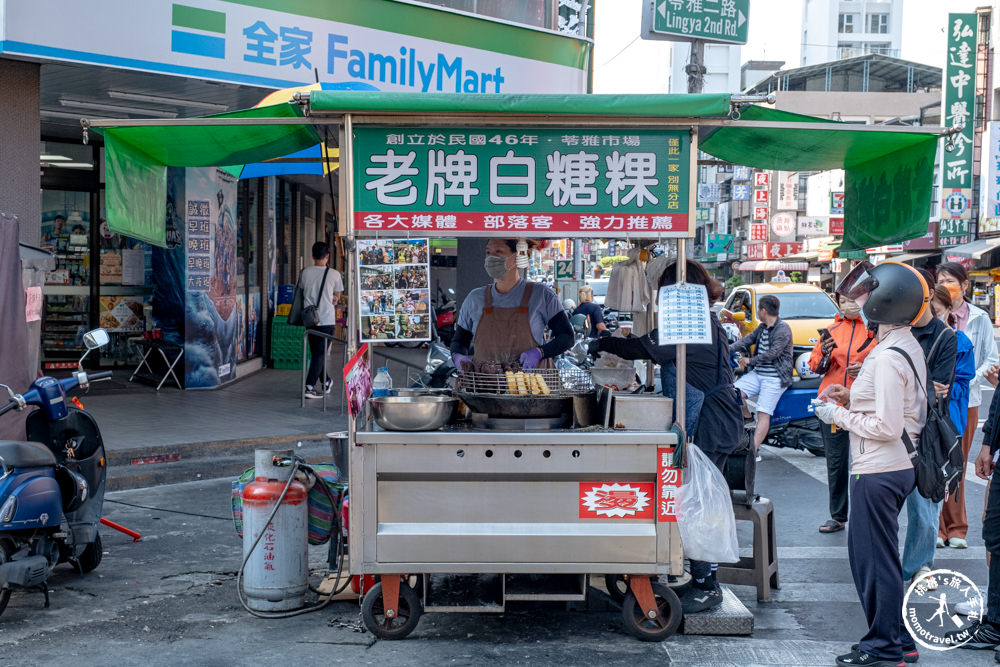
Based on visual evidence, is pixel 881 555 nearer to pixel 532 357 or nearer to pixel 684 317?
pixel 684 317

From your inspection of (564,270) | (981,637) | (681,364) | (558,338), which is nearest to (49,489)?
(558,338)

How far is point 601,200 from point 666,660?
90.2 inches

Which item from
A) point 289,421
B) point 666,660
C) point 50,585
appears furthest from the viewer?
point 289,421

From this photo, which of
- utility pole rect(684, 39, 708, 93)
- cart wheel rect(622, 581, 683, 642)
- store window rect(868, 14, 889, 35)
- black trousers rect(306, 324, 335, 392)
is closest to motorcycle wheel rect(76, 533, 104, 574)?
cart wheel rect(622, 581, 683, 642)

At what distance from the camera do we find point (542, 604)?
540cm

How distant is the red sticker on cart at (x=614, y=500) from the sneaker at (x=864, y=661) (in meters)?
1.12

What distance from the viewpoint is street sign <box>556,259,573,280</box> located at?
2669cm

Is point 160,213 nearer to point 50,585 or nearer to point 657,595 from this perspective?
point 50,585

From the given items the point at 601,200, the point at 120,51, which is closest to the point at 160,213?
the point at 601,200

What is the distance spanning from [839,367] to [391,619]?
12.9ft

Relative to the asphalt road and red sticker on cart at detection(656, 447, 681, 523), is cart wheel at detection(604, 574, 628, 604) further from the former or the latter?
red sticker on cart at detection(656, 447, 681, 523)

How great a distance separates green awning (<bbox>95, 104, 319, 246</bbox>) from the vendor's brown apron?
1.74m

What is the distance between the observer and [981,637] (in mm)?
4758

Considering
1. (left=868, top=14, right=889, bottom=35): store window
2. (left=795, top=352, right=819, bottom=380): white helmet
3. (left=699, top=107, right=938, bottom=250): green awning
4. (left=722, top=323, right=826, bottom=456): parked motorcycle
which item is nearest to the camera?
(left=699, top=107, right=938, bottom=250): green awning
